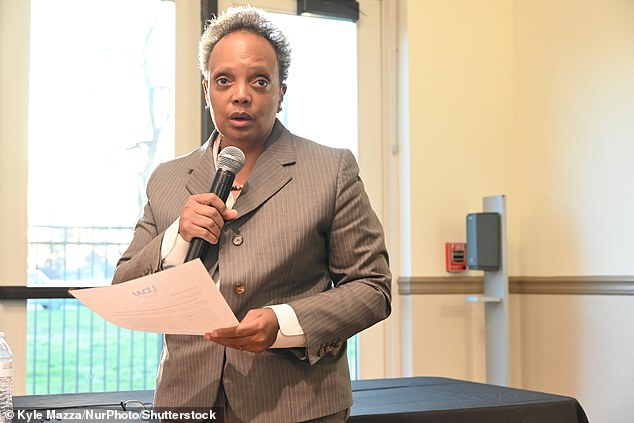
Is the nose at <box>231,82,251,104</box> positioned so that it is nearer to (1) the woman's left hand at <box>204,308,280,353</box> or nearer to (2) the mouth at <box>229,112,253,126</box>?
(2) the mouth at <box>229,112,253,126</box>

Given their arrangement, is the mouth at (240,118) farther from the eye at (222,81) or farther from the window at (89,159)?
the window at (89,159)

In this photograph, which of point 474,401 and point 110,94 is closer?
point 474,401

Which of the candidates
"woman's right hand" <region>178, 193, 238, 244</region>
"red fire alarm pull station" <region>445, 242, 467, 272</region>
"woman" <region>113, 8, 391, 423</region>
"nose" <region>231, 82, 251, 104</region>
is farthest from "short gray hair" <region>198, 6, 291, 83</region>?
"red fire alarm pull station" <region>445, 242, 467, 272</region>

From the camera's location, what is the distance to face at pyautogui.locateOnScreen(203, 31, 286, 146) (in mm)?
1488

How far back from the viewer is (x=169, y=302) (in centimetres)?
131

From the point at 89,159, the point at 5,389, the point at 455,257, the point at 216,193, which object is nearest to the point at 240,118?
the point at 216,193

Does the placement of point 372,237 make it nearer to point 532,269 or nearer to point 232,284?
point 232,284

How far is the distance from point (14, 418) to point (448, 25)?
3.27 m

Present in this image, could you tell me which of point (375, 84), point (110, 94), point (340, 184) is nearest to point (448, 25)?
point (375, 84)

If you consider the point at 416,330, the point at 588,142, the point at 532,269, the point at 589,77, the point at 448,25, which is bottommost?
the point at 416,330

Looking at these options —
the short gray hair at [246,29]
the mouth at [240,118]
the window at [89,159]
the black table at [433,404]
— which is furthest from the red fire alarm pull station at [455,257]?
the mouth at [240,118]

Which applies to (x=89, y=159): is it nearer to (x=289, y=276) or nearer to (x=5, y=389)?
(x=5, y=389)

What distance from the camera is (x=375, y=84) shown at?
4.47 meters

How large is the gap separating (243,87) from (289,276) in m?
0.36
